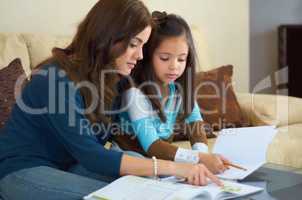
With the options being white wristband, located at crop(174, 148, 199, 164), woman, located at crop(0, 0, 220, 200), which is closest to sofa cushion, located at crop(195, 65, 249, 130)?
white wristband, located at crop(174, 148, 199, 164)

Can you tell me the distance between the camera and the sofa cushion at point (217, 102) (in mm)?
2533

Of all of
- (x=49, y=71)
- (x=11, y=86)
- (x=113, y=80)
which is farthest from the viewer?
(x=11, y=86)

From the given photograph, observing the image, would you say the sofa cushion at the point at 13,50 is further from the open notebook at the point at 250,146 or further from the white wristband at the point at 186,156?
the open notebook at the point at 250,146

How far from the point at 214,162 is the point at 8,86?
2.80 ft

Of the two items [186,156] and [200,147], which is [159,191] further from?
[200,147]

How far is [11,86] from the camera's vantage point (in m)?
1.93

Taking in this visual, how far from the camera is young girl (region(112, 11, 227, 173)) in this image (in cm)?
170

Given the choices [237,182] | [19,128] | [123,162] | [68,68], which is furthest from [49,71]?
[237,182]

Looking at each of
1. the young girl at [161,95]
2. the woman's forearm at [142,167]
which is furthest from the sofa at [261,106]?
the woman's forearm at [142,167]

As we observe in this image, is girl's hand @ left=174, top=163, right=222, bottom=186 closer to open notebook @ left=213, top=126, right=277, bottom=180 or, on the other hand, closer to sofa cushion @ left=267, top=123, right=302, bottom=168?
open notebook @ left=213, top=126, right=277, bottom=180

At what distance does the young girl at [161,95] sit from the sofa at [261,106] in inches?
15.6

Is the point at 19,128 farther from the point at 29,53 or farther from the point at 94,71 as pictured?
the point at 29,53

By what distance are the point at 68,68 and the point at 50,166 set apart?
272 mm

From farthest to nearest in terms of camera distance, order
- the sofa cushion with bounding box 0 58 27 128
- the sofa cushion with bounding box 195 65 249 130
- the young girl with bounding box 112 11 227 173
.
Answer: the sofa cushion with bounding box 195 65 249 130 < the sofa cushion with bounding box 0 58 27 128 < the young girl with bounding box 112 11 227 173
